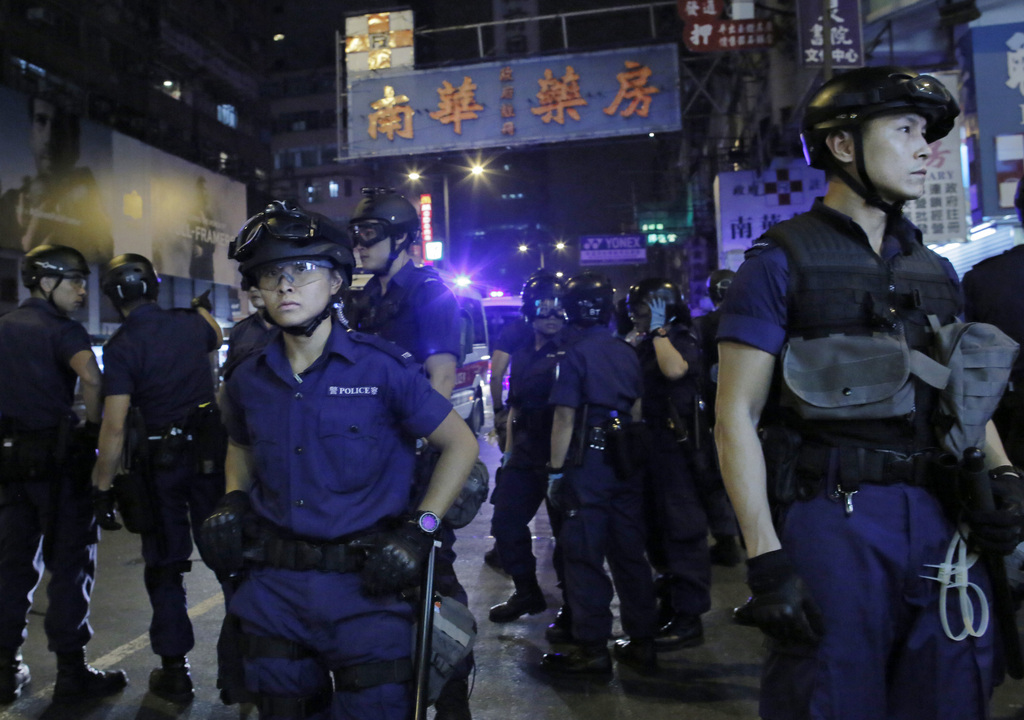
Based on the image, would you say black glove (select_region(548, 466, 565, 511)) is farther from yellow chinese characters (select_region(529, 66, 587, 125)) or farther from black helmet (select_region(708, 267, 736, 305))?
yellow chinese characters (select_region(529, 66, 587, 125))

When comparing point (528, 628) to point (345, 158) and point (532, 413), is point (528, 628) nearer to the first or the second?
point (532, 413)

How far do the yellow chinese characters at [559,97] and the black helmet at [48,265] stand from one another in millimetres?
11619

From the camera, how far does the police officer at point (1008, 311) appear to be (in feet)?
10.9

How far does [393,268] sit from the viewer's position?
3.93 m

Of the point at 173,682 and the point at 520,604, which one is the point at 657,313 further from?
the point at 173,682

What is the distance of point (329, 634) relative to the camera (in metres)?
2.20

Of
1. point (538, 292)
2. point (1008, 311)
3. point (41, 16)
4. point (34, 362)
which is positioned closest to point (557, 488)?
point (538, 292)

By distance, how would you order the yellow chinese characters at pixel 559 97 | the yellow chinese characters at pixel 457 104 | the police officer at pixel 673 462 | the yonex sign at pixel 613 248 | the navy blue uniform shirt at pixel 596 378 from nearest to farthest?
the navy blue uniform shirt at pixel 596 378 < the police officer at pixel 673 462 < the yellow chinese characters at pixel 559 97 < the yellow chinese characters at pixel 457 104 < the yonex sign at pixel 613 248

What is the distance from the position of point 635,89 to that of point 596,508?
11858 millimetres

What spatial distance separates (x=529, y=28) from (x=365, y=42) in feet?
117

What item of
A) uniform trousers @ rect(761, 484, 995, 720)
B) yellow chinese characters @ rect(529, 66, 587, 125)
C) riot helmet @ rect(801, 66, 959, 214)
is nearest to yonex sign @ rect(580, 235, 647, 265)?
yellow chinese characters @ rect(529, 66, 587, 125)

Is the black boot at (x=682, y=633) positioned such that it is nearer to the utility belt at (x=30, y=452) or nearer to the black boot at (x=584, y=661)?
the black boot at (x=584, y=661)

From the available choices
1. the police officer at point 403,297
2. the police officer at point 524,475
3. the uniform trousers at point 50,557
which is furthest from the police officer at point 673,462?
the uniform trousers at point 50,557

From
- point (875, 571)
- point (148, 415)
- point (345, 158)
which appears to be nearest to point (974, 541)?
point (875, 571)
